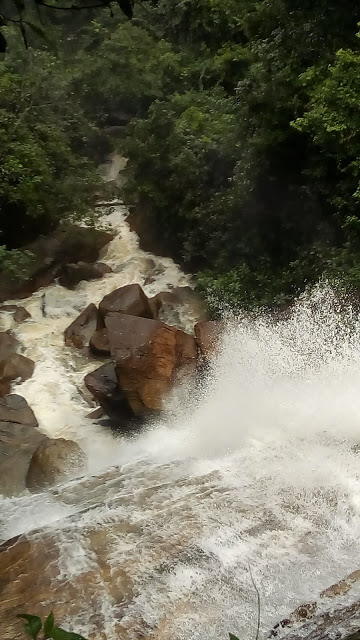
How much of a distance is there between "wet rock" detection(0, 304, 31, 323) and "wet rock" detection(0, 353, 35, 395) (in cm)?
139

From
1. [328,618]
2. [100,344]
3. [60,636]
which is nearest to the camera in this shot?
[60,636]

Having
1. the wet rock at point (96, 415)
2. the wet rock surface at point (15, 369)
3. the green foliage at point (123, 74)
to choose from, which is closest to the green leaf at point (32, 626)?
the wet rock at point (96, 415)

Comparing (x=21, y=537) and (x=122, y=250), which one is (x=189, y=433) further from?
(x=122, y=250)

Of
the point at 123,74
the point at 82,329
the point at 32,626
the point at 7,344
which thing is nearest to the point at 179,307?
the point at 82,329

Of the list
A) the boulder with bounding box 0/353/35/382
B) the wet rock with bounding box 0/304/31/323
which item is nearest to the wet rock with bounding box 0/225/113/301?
the wet rock with bounding box 0/304/31/323

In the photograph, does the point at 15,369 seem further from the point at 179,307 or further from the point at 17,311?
the point at 179,307

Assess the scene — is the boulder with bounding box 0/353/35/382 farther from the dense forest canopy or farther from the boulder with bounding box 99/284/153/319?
the dense forest canopy

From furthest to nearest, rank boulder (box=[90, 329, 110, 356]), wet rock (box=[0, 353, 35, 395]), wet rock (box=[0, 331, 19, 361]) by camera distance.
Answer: boulder (box=[90, 329, 110, 356]), wet rock (box=[0, 331, 19, 361]), wet rock (box=[0, 353, 35, 395])

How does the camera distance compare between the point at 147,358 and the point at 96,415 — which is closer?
the point at 147,358

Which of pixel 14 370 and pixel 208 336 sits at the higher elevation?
pixel 208 336

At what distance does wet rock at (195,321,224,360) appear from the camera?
352 inches

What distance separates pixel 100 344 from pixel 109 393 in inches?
56.5

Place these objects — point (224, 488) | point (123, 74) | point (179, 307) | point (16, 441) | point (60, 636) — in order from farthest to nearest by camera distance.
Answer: point (123, 74), point (179, 307), point (16, 441), point (224, 488), point (60, 636)

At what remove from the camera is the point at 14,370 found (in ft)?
30.6
